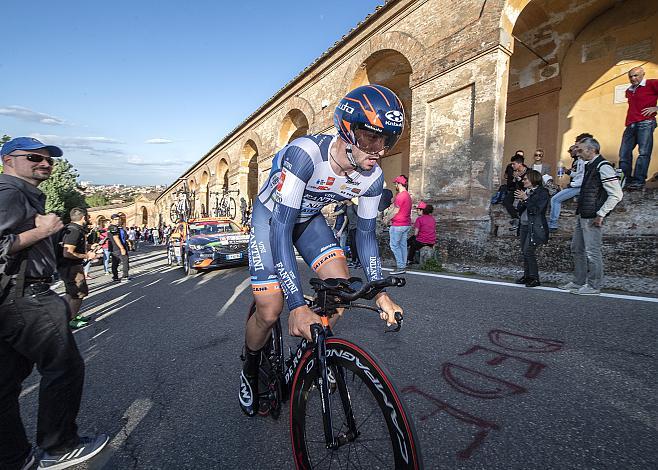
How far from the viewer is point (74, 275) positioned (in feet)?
14.5

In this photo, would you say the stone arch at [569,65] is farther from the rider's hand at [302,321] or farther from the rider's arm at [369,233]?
the rider's hand at [302,321]

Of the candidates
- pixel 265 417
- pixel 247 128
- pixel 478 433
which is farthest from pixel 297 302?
pixel 247 128

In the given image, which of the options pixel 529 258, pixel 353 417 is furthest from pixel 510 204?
pixel 353 417

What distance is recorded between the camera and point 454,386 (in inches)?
94.8

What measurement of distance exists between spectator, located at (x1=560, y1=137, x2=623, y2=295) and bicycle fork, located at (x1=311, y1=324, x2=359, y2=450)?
4.80 m

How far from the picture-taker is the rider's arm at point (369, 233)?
80.3 inches

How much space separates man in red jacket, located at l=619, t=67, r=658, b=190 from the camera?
19.6 feet

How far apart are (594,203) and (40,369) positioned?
6.23 m

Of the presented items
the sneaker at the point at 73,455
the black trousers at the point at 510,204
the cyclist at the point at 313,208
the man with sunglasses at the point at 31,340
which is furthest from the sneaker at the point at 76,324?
the black trousers at the point at 510,204

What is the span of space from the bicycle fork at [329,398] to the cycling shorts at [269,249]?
2.30 feet

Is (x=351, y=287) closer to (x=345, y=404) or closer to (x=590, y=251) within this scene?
(x=345, y=404)

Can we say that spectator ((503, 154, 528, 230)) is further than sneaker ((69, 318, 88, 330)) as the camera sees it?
Yes

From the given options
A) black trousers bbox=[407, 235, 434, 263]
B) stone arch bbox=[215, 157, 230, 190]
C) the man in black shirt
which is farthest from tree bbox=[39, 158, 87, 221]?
black trousers bbox=[407, 235, 434, 263]

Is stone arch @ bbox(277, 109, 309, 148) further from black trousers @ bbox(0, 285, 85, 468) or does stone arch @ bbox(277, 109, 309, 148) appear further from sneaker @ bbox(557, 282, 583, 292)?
black trousers @ bbox(0, 285, 85, 468)
